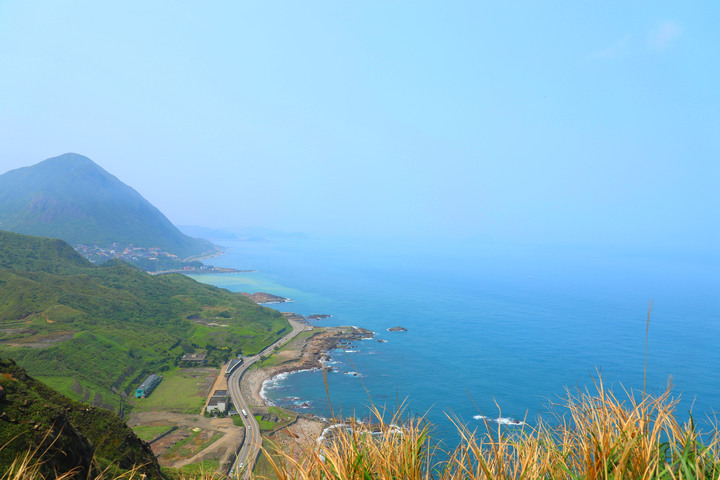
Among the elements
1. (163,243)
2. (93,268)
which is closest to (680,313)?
(93,268)

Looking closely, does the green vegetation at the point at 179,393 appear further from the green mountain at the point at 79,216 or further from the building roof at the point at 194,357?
the green mountain at the point at 79,216

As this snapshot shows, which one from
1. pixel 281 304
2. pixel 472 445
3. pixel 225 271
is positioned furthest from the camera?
pixel 225 271

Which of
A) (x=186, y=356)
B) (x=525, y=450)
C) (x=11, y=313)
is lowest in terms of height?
(x=186, y=356)

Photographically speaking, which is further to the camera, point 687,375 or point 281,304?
point 281,304

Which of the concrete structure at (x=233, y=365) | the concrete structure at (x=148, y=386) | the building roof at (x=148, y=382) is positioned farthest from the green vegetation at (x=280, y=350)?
the building roof at (x=148, y=382)

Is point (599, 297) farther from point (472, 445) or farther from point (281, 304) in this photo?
point (472, 445)

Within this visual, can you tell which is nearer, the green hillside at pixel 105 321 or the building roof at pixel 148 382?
the green hillside at pixel 105 321

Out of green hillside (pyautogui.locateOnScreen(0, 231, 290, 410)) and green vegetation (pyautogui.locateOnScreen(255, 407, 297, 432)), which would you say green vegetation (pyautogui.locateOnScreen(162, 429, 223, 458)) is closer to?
green vegetation (pyautogui.locateOnScreen(255, 407, 297, 432))

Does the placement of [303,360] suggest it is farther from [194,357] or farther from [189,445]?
[189,445]
